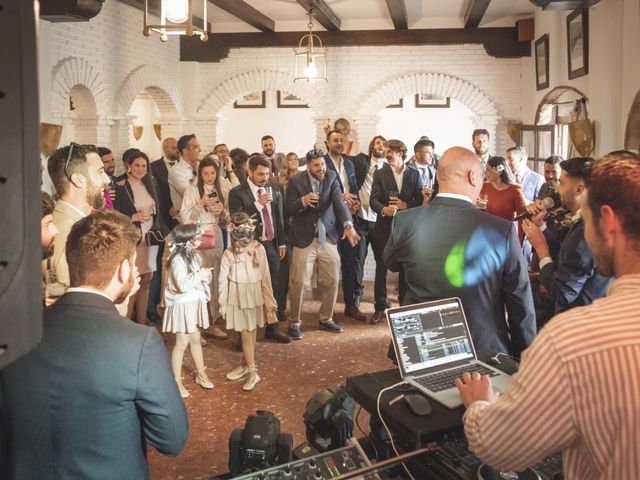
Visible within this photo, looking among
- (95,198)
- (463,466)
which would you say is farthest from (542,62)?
(463,466)

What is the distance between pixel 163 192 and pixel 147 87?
3.20 metres

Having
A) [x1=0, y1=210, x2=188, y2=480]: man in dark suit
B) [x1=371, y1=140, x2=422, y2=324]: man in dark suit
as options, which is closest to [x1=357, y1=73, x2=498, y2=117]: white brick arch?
[x1=371, y1=140, x2=422, y2=324]: man in dark suit

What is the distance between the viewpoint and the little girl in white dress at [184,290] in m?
4.19

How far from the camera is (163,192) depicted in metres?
6.50

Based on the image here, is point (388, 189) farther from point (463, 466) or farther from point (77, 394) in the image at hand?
point (77, 394)

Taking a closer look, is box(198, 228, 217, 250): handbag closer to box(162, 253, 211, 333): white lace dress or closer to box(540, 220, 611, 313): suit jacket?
box(162, 253, 211, 333): white lace dress

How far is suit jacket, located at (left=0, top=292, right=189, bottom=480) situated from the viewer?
5.46 feet

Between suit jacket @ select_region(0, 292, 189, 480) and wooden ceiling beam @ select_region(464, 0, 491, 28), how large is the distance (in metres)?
7.20

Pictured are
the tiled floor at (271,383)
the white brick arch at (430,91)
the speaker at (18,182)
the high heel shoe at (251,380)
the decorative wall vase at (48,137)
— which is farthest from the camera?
the white brick arch at (430,91)

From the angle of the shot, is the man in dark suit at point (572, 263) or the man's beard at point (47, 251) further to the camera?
the man in dark suit at point (572, 263)

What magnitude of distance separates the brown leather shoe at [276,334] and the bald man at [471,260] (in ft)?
8.92

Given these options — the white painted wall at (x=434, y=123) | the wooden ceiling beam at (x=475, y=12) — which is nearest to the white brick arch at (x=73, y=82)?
the wooden ceiling beam at (x=475, y=12)

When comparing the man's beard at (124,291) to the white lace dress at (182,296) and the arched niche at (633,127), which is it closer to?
the white lace dress at (182,296)

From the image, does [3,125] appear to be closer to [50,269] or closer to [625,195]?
[625,195]
